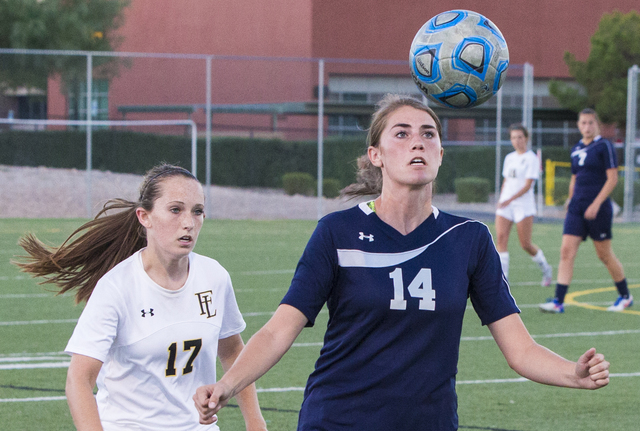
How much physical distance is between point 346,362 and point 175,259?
0.97 m

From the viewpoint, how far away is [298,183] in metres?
25.4

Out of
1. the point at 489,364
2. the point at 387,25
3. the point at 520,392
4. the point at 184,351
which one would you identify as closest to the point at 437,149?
the point at 184,351

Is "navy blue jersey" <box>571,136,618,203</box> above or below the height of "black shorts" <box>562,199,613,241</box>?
above

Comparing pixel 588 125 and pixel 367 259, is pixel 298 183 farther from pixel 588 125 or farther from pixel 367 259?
pixel 367 259

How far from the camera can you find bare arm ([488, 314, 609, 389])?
2852 mm

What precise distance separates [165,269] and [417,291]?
116 cm

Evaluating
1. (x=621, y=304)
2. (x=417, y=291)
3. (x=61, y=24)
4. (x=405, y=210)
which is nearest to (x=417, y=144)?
(x=405, y=210)

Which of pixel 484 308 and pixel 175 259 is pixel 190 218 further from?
pixel 484 308

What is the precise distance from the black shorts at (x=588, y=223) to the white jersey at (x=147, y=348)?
6796mm

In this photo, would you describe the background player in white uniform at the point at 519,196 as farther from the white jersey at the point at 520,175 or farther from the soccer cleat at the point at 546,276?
the soccer cleat at the point at 546,276

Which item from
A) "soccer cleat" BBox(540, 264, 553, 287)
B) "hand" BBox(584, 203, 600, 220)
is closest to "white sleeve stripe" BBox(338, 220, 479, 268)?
"hand" BBox(584, 203, 600, 220)

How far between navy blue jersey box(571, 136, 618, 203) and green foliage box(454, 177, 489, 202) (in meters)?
16.7

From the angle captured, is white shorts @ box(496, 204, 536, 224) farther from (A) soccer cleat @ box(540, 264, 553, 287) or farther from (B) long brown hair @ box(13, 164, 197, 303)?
(B) long brown hair @ box(13, 164, 197, 303)

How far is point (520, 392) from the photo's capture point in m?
6.65
